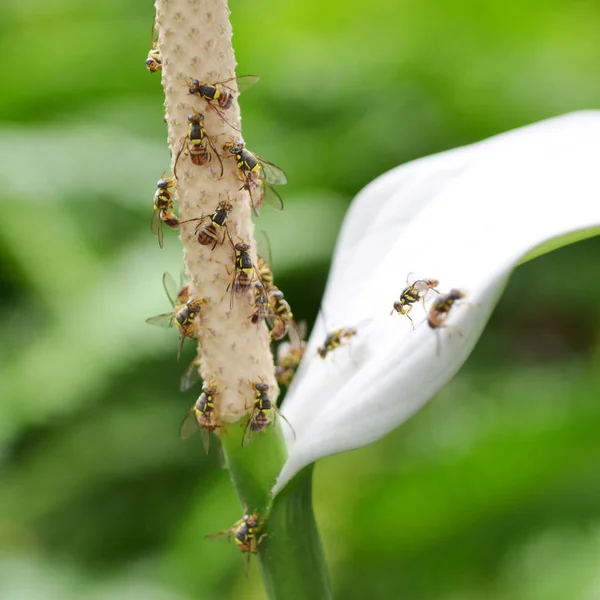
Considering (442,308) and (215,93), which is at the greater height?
(215,93)

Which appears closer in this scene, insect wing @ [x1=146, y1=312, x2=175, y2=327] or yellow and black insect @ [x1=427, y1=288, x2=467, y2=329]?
yellow and black insect @ [x1=427, y1=288, x2=467, y2=329]

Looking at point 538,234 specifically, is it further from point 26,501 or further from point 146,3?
point 146,3

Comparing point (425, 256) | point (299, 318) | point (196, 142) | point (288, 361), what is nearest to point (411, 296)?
point (425, 256)

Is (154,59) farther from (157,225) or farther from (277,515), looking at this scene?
(277,515)

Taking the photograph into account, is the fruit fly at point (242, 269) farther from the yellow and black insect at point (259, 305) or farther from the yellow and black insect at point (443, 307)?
the yellow and black insect at point (443, 307)

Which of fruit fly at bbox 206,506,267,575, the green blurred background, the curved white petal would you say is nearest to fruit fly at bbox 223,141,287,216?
the curved white petal

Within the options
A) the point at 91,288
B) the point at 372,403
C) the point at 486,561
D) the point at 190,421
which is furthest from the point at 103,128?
the point at 372,403

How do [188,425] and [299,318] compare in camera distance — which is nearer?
[188,425]

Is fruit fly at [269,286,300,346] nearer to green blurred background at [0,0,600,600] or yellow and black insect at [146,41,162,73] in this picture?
yellow and black insect at [146,41,162,73]
